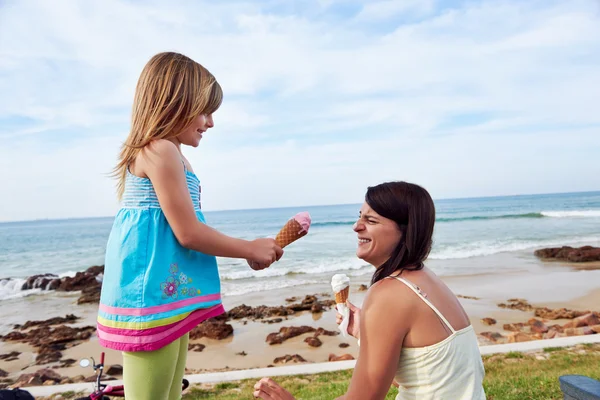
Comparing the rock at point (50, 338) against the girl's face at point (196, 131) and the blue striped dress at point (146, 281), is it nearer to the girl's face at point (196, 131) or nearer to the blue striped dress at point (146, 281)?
the blue striped dress at point (146, 281)

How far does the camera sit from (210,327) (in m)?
9.31

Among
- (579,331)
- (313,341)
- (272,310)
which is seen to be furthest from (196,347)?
(579,331)

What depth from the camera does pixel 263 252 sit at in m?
1.93

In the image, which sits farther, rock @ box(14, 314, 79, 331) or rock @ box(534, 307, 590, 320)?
rock @ box(14, 314, 79, 331)

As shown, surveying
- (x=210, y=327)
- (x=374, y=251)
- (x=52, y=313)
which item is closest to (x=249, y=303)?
(x=210, y=327)

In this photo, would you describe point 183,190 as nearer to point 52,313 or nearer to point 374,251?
point 374,251

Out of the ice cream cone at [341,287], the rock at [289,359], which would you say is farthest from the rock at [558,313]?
the ice cream cone at [341,287]

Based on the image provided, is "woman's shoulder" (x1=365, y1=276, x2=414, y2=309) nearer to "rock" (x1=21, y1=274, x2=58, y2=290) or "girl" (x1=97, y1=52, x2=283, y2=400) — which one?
"girl" (x1=97, y1=52, x2=283, y2=400)

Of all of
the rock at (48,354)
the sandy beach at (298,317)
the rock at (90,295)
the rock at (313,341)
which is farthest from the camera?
the rock at (90,295)

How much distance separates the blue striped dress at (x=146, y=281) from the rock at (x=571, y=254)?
18899 mm

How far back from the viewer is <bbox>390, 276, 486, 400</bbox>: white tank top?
1727mm

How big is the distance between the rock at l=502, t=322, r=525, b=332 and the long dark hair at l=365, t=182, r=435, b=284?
24.8 feet

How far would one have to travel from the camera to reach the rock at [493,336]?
7660 millimetres

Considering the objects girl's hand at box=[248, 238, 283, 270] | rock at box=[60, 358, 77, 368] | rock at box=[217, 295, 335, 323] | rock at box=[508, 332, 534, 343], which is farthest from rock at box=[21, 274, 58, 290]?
girl's hand at box=[248, 238, 283, 270]
